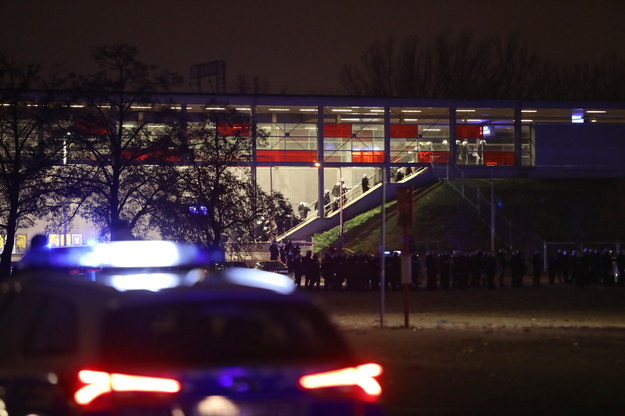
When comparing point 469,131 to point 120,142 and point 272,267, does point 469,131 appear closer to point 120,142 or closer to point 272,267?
point 272,267

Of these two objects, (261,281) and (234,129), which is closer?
(261,281)

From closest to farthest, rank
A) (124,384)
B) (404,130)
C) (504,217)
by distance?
1. (124,384)
2. (504,217)
3. (404,130)

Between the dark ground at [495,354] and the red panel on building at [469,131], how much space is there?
44911mm

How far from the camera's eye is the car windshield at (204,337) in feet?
17.2

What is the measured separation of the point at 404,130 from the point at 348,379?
232ft

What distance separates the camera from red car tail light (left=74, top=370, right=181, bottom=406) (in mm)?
5035

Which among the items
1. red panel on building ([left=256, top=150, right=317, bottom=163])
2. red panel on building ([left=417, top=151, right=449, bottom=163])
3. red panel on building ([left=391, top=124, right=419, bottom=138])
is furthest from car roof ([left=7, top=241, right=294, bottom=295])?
red panel on building ([left=391, top=124, right=419, bottom=138])

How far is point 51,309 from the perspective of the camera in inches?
247

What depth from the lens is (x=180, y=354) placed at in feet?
17.6

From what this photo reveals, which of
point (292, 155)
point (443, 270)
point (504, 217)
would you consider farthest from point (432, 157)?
point (443, 270)

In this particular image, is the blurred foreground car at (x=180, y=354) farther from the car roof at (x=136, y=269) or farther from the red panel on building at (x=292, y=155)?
the red panel on building at (x=292, y=155)

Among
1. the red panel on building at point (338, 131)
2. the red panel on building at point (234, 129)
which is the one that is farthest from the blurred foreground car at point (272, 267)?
the red panel on building at point (338, 131)

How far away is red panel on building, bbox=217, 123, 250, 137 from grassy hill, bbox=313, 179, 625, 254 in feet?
52.6

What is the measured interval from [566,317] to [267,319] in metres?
21.8
